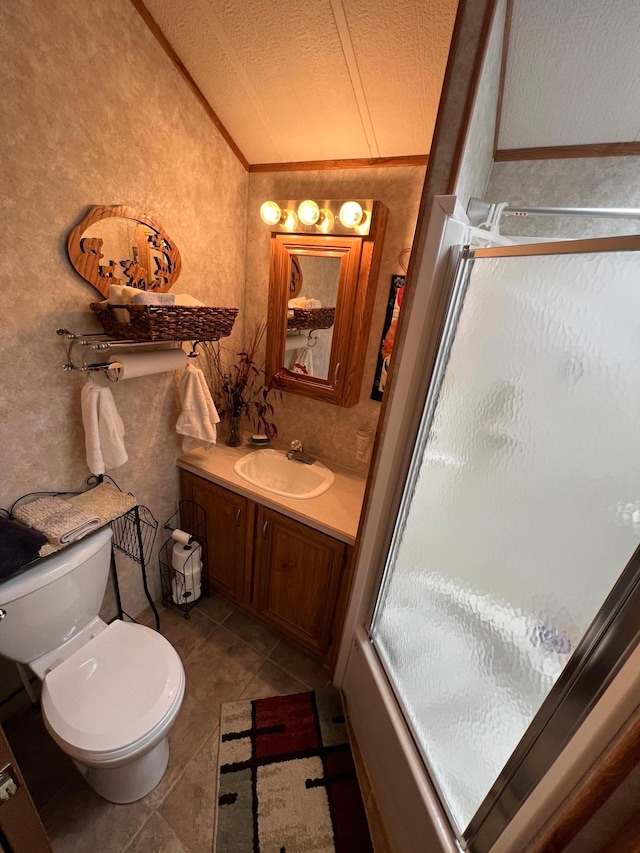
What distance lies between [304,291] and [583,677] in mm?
1666

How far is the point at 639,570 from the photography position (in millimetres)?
519

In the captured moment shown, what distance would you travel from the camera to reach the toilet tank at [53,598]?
1071 millimetres

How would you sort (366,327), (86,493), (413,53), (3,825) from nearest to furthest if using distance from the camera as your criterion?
(3,825) → (413,53) → (86,493) → (366,327)

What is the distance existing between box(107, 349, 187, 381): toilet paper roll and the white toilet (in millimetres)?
632

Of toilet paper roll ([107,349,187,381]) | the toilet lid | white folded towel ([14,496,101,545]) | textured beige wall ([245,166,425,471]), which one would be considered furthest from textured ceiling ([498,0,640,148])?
the toilet lid

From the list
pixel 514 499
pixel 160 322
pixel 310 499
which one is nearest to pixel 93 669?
pixel 310 499

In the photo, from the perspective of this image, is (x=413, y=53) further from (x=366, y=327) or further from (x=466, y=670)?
(x=466, y=670)

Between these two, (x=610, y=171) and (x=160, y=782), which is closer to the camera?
(x=610, y=171)

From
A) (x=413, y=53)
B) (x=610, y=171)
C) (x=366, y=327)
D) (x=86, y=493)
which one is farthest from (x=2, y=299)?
(x=610, y=171)

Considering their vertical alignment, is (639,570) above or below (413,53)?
below

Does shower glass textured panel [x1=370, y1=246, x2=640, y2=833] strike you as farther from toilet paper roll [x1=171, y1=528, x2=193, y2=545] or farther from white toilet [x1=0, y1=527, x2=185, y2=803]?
toilet paper roll [x1=171, y1=528, x2=193, y2=545]

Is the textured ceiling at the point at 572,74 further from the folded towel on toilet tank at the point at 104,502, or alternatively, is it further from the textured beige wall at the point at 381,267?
the folded towel on toilet tank at the point at 104,502

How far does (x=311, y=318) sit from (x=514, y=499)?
1279 millimetres

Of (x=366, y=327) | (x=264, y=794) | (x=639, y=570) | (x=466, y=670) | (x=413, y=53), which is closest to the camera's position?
(x=639, y=570)
